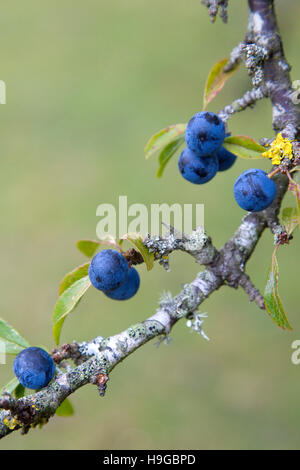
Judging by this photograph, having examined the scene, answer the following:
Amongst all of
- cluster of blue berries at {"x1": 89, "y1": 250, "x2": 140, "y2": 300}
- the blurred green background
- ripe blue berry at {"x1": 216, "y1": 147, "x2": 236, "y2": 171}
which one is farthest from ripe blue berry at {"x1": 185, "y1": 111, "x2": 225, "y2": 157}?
the blurred green background

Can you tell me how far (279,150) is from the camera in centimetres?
77

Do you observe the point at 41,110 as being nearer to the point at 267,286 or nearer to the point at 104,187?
the point at 104,187

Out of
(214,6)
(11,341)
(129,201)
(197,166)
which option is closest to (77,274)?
(11,341)

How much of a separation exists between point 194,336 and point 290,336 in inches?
19.8

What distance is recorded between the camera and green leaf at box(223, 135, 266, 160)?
2.67 feet

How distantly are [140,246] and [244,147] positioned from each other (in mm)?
239

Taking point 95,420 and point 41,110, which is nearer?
point 95,420

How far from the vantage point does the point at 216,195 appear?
130 inches

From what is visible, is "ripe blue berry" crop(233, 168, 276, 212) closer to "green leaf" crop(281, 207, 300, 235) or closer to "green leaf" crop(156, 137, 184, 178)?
"green leaf" crop(281, 207, 300, 235)

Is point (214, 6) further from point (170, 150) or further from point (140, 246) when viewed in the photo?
point (140, 246)

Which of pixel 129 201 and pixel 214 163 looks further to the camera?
pixel 129 201

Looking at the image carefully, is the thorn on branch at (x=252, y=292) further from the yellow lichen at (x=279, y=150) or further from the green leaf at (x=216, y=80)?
the green leaf at (x=216, y=80)
